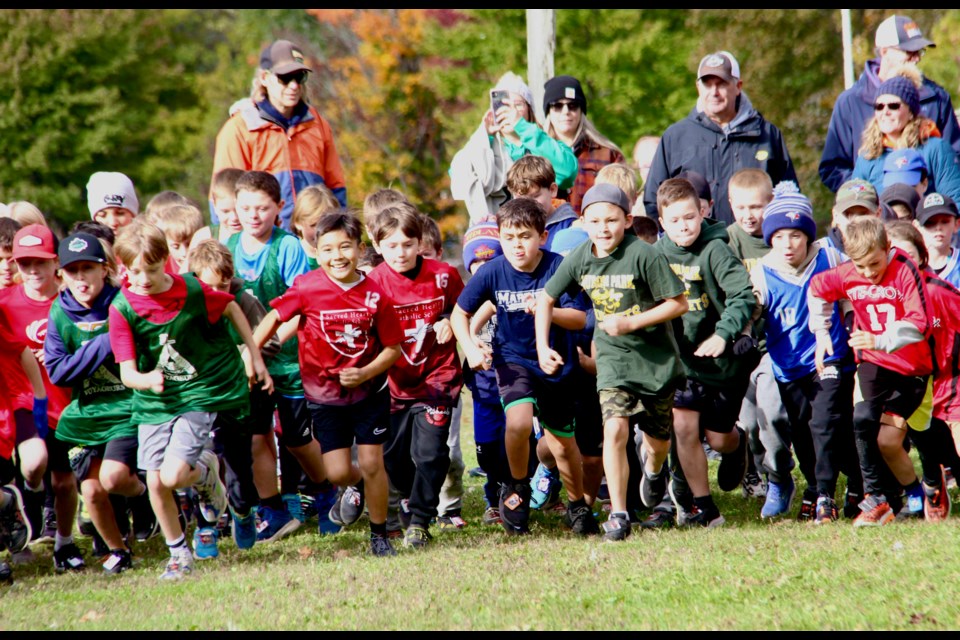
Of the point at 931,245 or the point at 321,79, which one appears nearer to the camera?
the point at 931,245

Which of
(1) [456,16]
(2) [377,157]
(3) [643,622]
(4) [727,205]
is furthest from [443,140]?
(3) [643,622]

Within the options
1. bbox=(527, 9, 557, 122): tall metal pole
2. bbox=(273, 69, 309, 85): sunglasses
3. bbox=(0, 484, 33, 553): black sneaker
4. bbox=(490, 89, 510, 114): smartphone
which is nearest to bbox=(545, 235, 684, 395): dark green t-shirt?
bbox=(490, 89, 510, 114): smartphone

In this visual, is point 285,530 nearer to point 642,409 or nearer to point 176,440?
point 176,440

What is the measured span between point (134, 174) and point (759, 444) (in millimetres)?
32886

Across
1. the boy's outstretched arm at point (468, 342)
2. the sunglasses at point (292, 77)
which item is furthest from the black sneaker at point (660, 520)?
the sunglasses at point (292, 77)

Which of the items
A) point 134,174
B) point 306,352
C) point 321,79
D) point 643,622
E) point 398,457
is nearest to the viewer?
point 643,622

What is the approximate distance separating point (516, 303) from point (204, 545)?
2621mm

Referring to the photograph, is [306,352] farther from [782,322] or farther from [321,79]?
[321,79]

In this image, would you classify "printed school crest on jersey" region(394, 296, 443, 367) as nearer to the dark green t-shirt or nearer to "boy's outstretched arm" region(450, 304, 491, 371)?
"boy's outstretched arm" region(450, 304, 491, 371)

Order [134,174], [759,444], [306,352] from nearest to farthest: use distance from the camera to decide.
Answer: [306,352], [759,444], [134,174]

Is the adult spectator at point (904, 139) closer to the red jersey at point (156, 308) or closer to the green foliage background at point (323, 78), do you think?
the red jersey at point (156, 308)

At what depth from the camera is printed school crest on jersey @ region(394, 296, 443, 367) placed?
323 inches

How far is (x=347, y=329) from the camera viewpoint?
7.82 metres

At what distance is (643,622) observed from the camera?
5.70 metres
